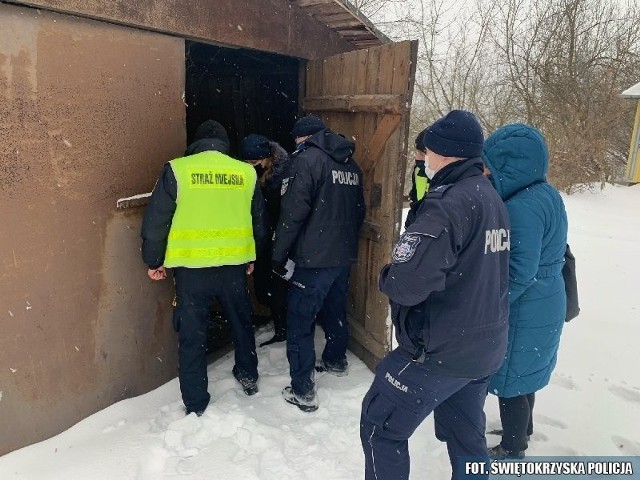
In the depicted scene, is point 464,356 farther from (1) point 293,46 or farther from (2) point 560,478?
(1) point 293,46

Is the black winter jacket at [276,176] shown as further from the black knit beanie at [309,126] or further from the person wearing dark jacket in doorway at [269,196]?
the black knit beanie at [309,126]

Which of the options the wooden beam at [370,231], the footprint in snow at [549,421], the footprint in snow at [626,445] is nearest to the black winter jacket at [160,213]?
the wooden beam at [370,231]

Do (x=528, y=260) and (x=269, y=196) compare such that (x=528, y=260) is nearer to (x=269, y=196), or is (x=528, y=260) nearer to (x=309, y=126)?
(x=309, y=126)

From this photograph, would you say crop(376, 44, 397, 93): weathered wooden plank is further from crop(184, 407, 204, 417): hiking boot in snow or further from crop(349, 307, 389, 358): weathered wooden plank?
crop(184, 407, 204, 417): hiking boot in snow

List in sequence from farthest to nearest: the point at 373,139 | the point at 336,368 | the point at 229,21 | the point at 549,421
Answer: the point at 336,368, the point at 373,139, the point at 229,21, the point at 549,421

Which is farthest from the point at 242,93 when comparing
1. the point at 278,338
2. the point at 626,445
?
the point at 626,445

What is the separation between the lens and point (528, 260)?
2350 millimetres

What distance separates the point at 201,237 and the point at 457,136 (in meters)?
1.62

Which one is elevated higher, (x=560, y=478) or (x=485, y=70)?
(x=485, y=70)

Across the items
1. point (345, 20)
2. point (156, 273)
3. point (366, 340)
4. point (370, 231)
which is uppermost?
point (345, 20)

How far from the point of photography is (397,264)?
2.01 m

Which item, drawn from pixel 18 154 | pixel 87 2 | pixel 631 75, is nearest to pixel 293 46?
pixel 87 2

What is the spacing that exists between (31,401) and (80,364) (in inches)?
12.4

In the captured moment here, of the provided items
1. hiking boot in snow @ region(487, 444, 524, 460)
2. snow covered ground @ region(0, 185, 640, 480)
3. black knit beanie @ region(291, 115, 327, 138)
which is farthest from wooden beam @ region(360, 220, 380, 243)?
hiking boot in snow @ region(487, 444, 524, 460)
